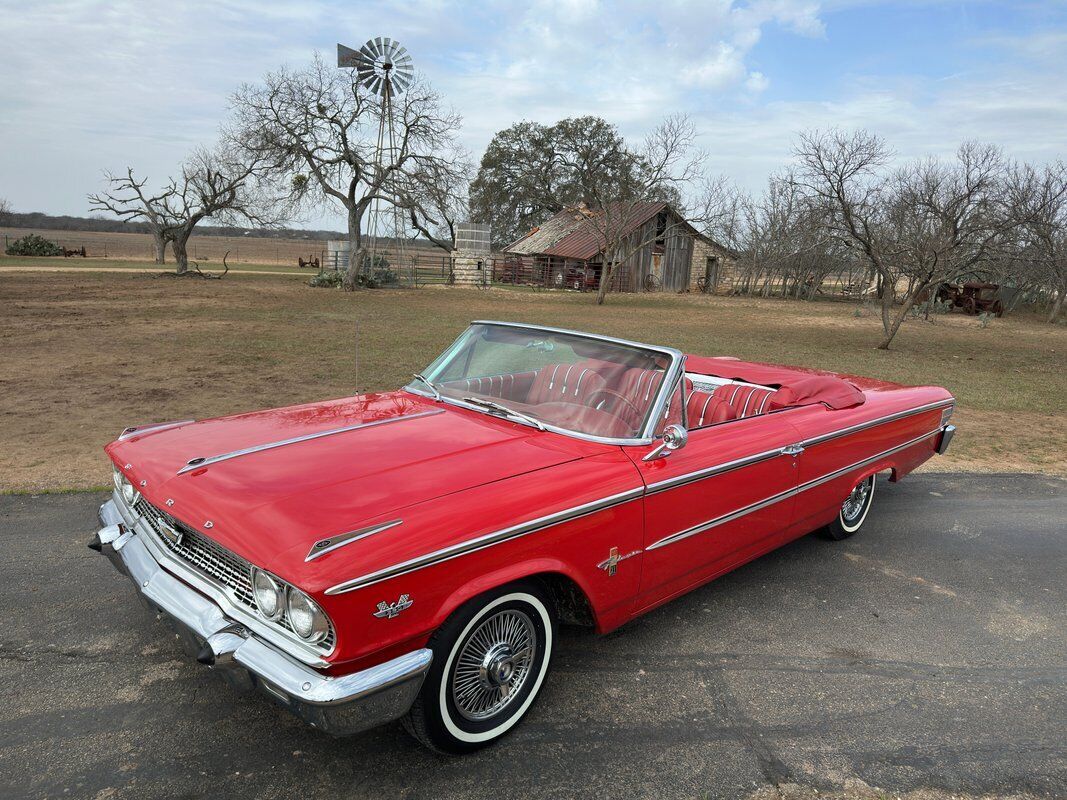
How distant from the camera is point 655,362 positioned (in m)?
3.32

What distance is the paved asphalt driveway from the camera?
93.6 inches

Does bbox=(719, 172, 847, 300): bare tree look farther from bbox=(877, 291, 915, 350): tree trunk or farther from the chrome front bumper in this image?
the chrome front bumper

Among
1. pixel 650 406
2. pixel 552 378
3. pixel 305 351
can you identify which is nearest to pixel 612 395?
pixel 650 406

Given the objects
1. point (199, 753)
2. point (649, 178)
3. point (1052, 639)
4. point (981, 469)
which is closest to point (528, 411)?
point (199, 753)

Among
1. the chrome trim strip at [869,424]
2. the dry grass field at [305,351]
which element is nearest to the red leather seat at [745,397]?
the chrome trim strip at [869,424]

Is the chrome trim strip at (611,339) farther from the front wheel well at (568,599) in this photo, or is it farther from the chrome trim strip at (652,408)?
the front wheel well at (568,599)

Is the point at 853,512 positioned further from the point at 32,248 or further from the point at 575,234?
the point at 32,248

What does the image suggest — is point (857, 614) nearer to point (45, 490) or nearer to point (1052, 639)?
point (1052, 639)

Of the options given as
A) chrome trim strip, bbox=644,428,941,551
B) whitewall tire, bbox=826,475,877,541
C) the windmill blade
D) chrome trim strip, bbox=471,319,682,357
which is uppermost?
the windmill blade

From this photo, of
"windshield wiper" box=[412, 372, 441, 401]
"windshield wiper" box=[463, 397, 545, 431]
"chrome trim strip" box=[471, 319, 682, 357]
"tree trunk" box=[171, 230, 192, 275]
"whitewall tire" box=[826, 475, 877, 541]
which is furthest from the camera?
"tree trunk" box=[171, 230, 192, 275]

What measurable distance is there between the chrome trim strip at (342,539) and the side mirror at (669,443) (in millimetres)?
1251

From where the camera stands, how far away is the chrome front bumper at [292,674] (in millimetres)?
2016

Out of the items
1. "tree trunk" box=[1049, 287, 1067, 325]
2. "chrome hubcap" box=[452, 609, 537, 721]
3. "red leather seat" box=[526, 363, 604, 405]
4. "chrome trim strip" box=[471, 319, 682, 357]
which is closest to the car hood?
"red leather seat" box=[526, 363, 604, 405]

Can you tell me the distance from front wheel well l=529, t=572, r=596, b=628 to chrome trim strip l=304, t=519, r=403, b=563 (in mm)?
684
